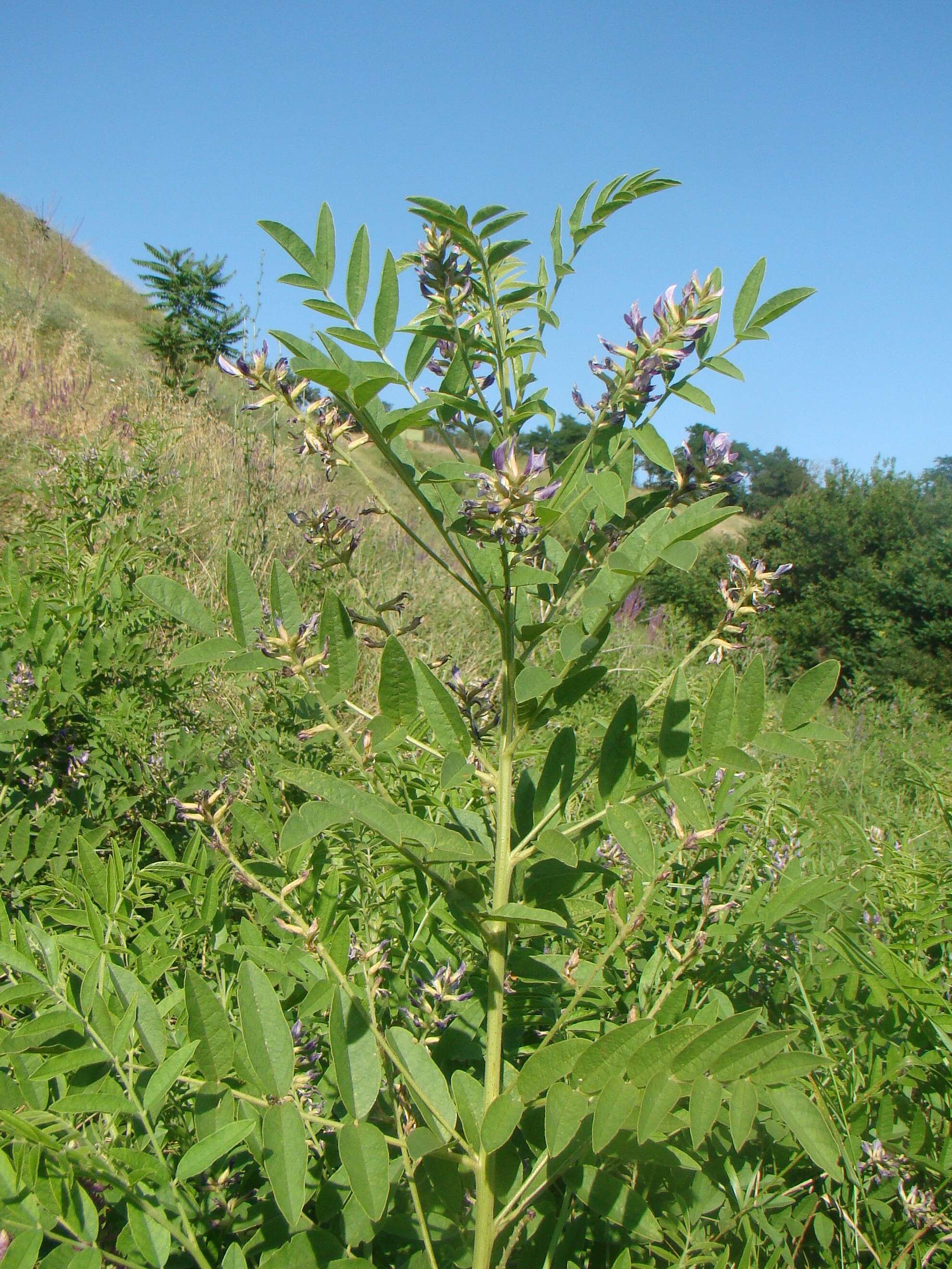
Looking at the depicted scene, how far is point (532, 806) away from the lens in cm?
102

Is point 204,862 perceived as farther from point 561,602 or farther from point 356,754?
point 561,602

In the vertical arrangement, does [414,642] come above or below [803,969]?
above

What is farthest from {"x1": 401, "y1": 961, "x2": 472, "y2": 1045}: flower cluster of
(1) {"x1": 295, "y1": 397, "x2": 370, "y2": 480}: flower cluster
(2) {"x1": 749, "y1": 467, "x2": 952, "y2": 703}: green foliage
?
(2) {"x1": 749, "y1": 467, "x2": 952, "y2": 703}: green foliage

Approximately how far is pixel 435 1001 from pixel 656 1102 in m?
0.44

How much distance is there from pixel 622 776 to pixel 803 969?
0.78 meters

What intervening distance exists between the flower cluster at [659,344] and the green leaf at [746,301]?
12cm

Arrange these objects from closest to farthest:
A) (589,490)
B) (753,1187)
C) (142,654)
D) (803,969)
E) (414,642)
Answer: (589,490) → (753,1187) → (803,969) → (142,654) → (414,642)

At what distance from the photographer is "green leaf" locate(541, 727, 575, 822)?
96cm

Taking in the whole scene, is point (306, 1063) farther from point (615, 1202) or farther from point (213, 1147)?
point (615, 1202)

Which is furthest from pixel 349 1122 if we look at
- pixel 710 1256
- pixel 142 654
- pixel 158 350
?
pixel 158 350

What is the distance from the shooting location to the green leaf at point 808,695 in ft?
3.12

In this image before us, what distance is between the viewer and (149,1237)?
2.45ft

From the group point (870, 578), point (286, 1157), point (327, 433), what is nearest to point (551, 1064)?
point (286, 1157)

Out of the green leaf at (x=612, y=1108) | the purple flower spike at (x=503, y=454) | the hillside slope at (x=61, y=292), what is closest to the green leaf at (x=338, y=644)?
the purple flower spike at (x=503, y=454)
